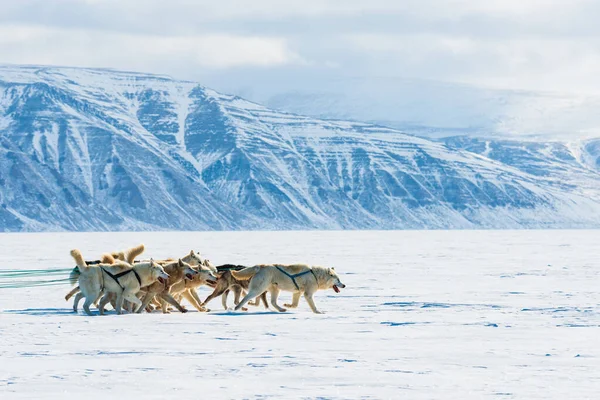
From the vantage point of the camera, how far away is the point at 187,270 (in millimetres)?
23719

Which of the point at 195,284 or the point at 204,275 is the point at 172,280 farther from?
the point at 204,275

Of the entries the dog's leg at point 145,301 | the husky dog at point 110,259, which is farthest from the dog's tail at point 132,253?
the dog's leg at point 145,301

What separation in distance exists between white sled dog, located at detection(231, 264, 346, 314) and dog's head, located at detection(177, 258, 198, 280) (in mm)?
988

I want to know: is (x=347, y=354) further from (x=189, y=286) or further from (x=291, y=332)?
(x=189, y=286)

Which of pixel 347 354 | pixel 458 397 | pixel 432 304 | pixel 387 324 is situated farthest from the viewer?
pixel 432 304

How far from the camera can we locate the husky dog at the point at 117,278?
23.2 metres

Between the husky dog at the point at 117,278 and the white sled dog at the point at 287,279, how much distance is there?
190 cm

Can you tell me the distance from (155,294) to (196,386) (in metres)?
10.2

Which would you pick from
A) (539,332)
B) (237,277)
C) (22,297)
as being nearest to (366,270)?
Answer: (22,297)

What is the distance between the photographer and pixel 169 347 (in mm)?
18250

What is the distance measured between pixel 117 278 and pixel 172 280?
128 cm

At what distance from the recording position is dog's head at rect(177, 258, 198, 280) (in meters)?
23.7

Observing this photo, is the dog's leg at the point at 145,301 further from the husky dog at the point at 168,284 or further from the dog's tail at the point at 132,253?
the dog's tail at the point at 132,253

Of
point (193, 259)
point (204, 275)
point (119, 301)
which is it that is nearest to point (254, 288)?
point (204, 275)
